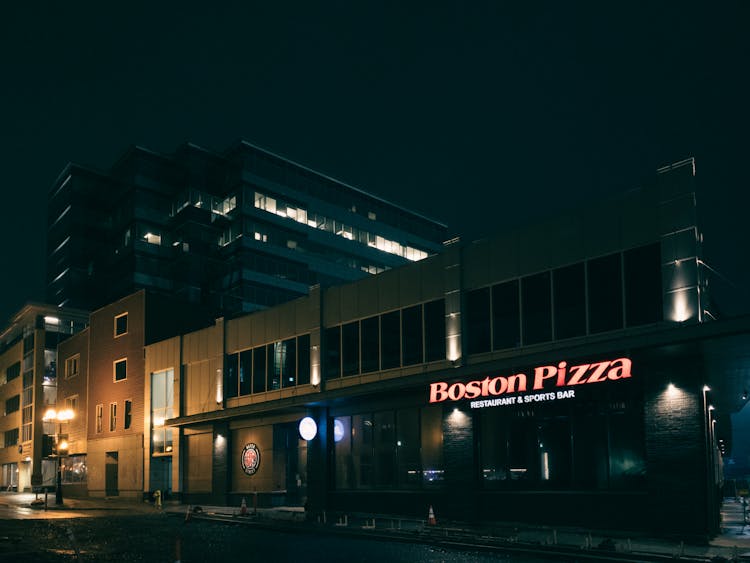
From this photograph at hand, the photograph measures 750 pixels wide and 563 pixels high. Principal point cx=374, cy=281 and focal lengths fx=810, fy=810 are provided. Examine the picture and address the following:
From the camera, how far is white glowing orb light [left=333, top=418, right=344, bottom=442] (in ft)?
113

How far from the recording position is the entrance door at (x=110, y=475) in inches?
2077

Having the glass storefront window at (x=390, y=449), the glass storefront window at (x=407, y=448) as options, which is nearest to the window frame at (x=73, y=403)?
the glass storefront window at (x=390, y=449)

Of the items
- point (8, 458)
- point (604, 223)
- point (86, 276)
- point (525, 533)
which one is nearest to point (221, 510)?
point (525, 533)

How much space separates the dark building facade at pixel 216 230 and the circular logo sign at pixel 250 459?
54.0m

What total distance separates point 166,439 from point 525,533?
28725 mm

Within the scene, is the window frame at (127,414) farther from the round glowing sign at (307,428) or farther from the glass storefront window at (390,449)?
the glass storefront window at (390,449)

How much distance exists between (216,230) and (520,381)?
7953 centimetres

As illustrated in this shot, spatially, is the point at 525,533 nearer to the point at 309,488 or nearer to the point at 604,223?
the point at 604,223

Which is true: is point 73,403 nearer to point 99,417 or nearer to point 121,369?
point 99,417

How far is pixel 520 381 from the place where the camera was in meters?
25.5

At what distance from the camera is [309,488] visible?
3481cm

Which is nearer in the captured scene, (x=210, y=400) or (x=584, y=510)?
(x=584, y=510)

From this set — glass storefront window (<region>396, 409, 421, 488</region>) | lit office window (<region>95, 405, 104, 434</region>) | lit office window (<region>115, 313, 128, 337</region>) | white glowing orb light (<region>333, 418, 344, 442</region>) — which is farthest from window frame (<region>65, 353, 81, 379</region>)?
glass storefront window (<region>396, 409, 421, 488</region>)

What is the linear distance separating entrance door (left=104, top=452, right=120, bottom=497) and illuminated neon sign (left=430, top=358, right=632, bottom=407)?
32.0m
